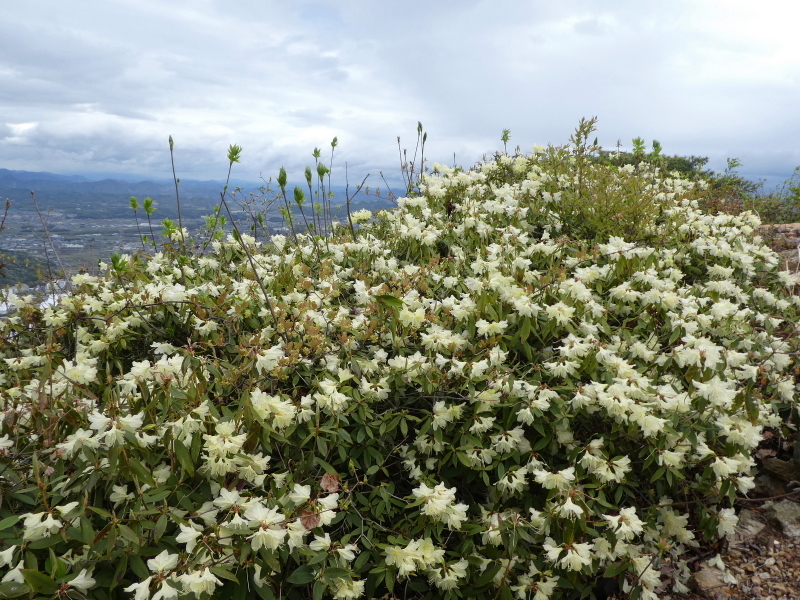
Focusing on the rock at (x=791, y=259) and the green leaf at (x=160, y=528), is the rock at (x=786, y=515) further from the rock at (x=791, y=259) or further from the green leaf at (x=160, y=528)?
the green leaf at (x=160, y=528)

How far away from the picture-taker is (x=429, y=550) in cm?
185

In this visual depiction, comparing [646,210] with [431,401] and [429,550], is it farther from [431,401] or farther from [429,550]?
[429,550]

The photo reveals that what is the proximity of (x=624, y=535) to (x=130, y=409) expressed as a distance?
1.94m

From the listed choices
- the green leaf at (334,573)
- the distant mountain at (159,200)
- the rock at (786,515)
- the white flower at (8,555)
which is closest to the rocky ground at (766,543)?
the rock at (786,515)

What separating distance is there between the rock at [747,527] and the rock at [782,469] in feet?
0.94

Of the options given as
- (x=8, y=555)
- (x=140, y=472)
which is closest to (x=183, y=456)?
(x=140, y=472)

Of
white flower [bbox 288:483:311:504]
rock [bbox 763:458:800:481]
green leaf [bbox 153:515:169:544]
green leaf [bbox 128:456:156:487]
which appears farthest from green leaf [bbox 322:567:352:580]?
rock [bbox 763:458:800:481]

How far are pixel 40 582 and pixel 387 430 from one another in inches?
47.2

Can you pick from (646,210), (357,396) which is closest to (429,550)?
(357,396)

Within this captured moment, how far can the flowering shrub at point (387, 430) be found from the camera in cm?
163

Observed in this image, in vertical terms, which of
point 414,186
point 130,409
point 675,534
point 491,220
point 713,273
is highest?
point 414,186

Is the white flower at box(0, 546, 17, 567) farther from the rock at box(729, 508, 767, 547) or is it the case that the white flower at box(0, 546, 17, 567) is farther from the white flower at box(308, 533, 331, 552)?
the rock at box(729, 508, 767, 547)

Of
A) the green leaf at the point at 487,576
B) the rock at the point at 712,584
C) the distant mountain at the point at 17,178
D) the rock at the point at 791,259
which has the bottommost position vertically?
the rock at the point at 712,584

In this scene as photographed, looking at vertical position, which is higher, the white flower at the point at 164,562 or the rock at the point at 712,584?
Answer: the white flower at the point at 164,562
